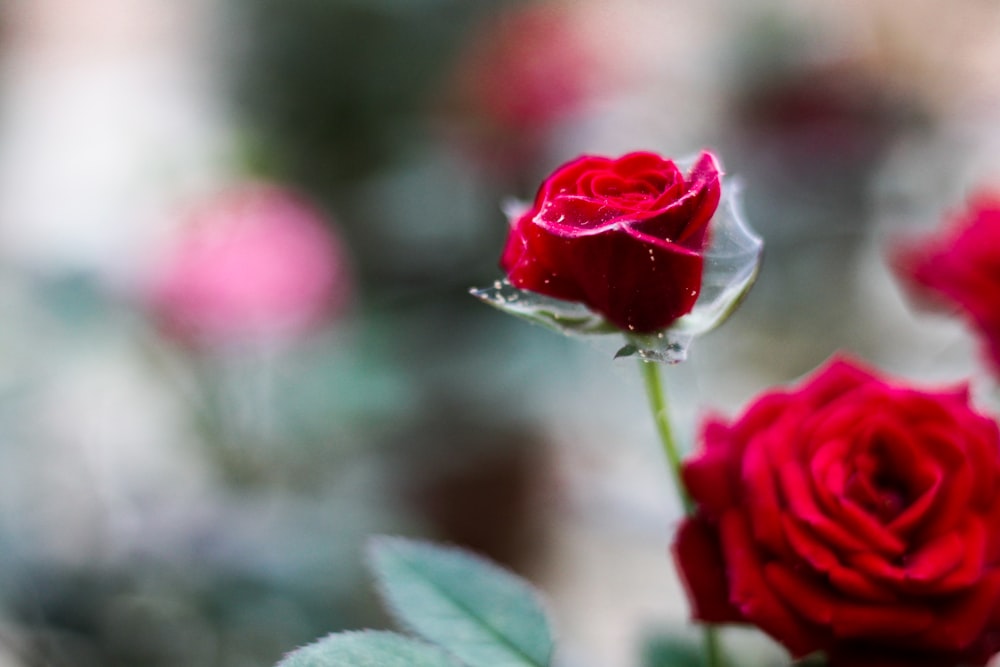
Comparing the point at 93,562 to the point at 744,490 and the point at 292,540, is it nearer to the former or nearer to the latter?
the point at 292,540

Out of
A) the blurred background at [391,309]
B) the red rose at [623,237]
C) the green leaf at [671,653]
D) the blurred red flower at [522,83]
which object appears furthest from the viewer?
the blurred red flower at [522,83]

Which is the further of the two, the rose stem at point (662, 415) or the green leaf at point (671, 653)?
the green leaf at point (671, 653)

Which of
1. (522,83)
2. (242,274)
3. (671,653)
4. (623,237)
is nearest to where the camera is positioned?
(623,237)

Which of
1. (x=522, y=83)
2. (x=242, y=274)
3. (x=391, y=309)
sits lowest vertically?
(x=242, y=274)

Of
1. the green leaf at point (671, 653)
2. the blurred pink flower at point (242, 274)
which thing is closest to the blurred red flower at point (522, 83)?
the blurred pink flower at point (242, 274)

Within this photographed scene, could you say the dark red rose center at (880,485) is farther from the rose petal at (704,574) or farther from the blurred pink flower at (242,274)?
the blurred pink flower at (242,274)

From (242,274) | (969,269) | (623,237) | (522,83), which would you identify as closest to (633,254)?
(623,237)

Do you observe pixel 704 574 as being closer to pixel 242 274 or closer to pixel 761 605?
pixel 761 605
